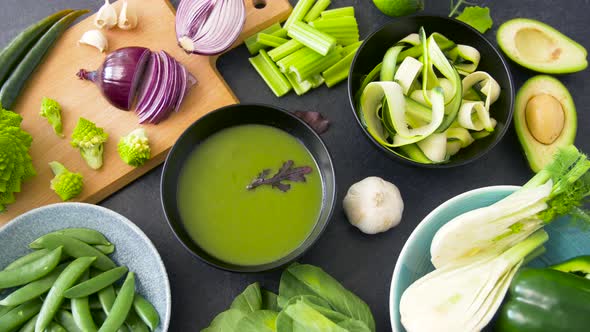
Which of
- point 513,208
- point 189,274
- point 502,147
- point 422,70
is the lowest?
point 189,274

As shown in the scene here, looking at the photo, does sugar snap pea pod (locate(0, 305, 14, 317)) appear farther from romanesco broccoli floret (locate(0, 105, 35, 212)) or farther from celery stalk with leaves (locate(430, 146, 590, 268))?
celery stalk with leaves (locate(430, 146, 590, 268))

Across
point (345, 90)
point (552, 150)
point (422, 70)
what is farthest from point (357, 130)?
point (552, 150)

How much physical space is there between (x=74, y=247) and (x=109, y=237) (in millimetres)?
99

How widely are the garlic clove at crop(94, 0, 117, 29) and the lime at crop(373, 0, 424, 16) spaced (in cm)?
86

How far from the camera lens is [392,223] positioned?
162 cm

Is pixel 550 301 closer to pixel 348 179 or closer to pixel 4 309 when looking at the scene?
pixel 348 179

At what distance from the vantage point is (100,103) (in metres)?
1.68

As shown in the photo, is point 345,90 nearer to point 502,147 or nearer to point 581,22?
point 502,147

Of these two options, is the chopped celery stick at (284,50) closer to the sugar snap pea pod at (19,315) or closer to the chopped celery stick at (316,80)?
the chopped celery stick at (316,80)

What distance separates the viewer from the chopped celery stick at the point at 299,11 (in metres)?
1.77

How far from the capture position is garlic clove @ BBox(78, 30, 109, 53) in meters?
1.68

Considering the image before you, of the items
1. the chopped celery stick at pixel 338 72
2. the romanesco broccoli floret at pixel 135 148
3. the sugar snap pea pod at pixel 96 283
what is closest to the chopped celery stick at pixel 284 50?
the chopped celery stick at pixel 338 72

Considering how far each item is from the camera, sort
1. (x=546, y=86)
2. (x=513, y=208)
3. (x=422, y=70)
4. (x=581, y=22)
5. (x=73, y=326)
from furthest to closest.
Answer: (x=581, y=22) < (x=546, y=86) < (x=422, y=70) < (x=73, y=326) < (x=513, y=208)

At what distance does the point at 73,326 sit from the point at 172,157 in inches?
21.0
